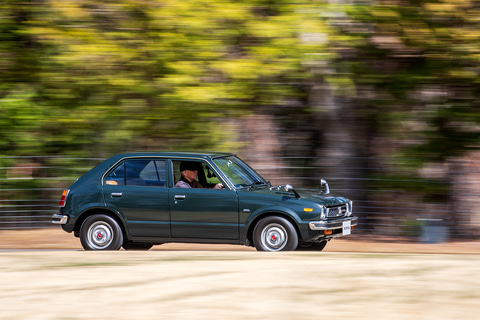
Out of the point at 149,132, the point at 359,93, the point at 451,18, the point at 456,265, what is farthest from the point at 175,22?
the point at 456,265

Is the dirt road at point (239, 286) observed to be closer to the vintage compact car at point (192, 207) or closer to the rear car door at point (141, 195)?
the vintage compact car at point (192, 207)

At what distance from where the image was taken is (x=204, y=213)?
971 cm

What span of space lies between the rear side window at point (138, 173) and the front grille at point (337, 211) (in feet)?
7.12

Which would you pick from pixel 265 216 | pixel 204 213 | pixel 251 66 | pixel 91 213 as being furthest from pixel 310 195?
pixel 251 66

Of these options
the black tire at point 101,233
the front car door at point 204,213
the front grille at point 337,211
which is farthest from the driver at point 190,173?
the front grille at point 337,211

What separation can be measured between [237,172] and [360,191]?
423cm

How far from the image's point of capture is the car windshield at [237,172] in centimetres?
994

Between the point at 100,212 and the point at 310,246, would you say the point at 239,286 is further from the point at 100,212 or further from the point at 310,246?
the point at 100,212

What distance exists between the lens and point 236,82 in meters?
13.3

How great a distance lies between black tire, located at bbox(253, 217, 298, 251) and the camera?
9.50 meters

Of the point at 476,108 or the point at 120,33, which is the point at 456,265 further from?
the point at 120,33

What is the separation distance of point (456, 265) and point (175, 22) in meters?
9.45

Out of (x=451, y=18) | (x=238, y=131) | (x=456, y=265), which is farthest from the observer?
(x=238, y=131)

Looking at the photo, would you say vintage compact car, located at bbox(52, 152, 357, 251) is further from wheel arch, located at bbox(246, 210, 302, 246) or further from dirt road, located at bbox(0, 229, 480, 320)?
dirt road, located at bbox(0, 229, 480, 320)
